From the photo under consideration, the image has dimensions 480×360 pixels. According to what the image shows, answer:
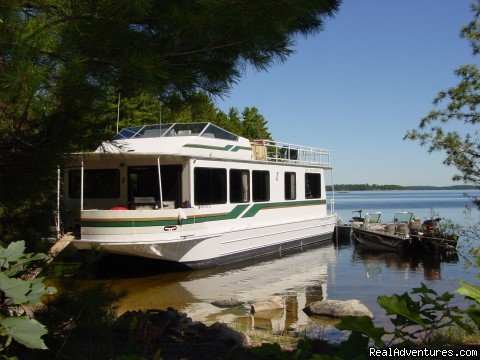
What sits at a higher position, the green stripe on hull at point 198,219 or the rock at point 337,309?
the green stripe on hull at point 198,219

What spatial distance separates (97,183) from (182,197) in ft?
8.58

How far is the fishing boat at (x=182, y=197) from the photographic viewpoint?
12844 mm

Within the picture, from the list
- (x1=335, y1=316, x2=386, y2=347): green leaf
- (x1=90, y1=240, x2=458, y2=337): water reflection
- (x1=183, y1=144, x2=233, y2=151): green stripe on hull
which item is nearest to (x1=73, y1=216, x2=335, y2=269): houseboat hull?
(x1=90, y1=240, x2=458, y2=337): water reflection

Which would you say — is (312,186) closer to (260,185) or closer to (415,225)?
(415,225)

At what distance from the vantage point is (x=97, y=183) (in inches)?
604

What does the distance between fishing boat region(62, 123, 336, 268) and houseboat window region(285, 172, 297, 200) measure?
661mm

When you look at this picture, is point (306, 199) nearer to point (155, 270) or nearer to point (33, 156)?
point (155, 270)

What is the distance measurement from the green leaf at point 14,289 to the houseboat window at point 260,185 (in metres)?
14.5

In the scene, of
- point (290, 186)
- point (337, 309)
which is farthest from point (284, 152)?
point (337, 309)

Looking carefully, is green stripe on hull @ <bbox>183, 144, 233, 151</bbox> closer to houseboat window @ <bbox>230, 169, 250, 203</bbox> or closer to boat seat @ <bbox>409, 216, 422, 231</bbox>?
houseboat window @ <bbox>230, 169, 250, 203</bbox>

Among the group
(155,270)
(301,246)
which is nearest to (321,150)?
(301,246)

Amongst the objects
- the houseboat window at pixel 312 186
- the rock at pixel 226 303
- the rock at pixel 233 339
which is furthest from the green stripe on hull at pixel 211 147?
the rock at pixel 233 339

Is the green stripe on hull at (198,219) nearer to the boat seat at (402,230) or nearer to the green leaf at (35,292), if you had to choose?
the boat seat at (402,230)

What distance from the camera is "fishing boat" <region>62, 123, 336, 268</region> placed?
42.1ft
